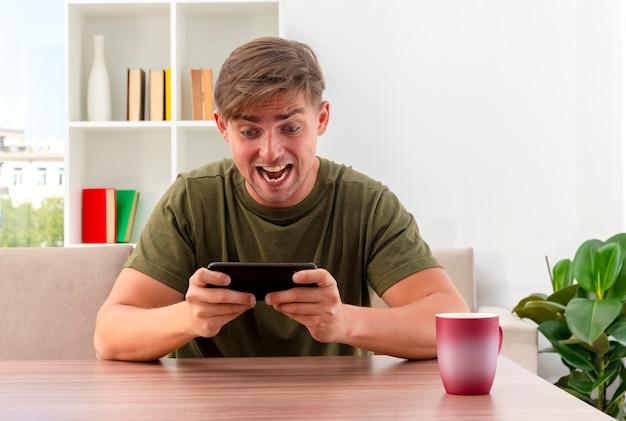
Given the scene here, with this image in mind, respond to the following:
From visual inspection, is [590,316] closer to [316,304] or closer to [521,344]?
[521,344]

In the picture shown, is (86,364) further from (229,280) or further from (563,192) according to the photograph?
(563,192)

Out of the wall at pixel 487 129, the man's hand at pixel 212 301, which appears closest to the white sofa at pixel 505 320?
the wall at pixel 487 129

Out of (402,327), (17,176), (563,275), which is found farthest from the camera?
(17,176)

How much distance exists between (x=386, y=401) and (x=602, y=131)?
3041 mm

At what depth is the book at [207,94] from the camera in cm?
403

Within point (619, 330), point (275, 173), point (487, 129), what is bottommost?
point (619, 330)

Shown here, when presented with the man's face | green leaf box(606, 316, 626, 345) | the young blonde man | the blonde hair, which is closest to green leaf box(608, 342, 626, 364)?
green leaf box(606, 316, 626, 345)

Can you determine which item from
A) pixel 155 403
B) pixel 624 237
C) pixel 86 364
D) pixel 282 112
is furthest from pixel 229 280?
pixel 624 237

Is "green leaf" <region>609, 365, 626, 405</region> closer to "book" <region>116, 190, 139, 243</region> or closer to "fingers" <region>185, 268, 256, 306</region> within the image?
"book" <region>116, 190, 139, 243</region>

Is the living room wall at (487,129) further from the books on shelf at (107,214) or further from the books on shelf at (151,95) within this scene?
the books on shelf at (107,214)

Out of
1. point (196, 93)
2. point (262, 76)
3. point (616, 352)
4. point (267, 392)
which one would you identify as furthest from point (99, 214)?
point (267, 392)

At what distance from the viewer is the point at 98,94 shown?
404 centimetres

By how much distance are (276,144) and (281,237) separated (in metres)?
0.24

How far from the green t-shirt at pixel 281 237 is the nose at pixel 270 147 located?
19cm
